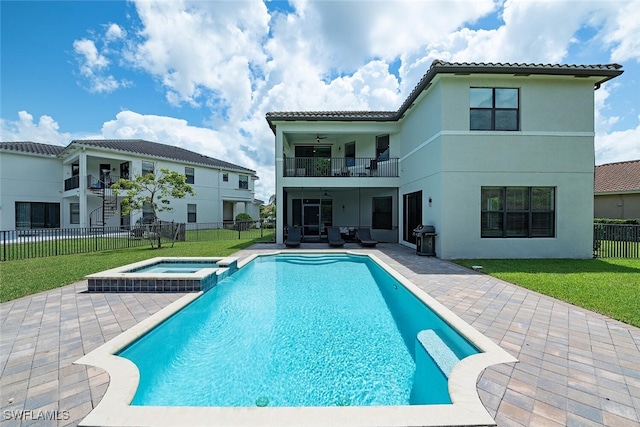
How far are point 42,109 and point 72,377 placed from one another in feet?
73.0

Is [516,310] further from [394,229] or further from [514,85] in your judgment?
[394,229]

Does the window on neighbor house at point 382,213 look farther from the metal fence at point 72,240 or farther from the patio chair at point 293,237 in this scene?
the metal fence at point 72,240

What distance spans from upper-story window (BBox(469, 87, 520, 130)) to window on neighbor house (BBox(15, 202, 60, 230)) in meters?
29.3

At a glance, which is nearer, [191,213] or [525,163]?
[525,163]

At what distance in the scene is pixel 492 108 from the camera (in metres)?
9.77

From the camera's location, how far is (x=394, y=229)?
1520 cm

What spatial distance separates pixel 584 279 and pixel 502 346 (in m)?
5.33

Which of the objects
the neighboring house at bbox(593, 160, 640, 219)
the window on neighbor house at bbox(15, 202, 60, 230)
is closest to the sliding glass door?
the neighboring house at bbox(593, 160, 640, 219)

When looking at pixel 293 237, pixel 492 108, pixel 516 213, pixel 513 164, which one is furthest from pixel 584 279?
pixel 293 237

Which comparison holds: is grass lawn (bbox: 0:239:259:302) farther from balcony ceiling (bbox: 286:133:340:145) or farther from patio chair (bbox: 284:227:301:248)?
balcony ceiling (bbox: 286:133:340:145)

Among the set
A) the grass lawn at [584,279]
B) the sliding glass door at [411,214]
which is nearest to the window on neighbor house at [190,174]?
the sliding glass door at [411,214]

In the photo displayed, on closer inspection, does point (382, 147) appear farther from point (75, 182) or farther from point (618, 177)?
point (75, 182)

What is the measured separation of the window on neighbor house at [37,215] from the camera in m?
19.6

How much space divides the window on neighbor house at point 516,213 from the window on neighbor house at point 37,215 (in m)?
29.4
